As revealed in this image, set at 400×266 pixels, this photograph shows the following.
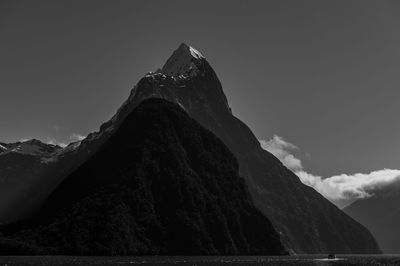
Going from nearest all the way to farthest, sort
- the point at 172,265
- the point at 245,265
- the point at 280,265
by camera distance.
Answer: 1. the point at 172,265
2. the point at 245,265
3. the point at 280,265

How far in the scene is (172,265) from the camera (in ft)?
539

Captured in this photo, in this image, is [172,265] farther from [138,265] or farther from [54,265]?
[54,265]

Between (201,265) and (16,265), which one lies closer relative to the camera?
(16,265)

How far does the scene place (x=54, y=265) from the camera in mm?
162125

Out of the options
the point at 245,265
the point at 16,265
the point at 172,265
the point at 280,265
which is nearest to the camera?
the point at 16,265

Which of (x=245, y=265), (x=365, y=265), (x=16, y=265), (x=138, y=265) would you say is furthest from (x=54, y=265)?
(x=365, y=265)

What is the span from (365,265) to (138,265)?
63.7 metres

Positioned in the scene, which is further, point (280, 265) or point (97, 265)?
point (280, 265)

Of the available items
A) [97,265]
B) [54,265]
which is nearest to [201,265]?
[97,265]

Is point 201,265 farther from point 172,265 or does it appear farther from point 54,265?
point 54,265

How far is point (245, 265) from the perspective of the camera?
176500 mm

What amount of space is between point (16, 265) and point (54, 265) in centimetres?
1156

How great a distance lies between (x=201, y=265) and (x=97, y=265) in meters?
31.2

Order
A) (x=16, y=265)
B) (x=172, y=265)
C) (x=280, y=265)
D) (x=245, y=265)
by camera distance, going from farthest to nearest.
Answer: (x=280, y=265) < (x=245, y=265) < (x=172, y=265) < (x=16, y=265)
